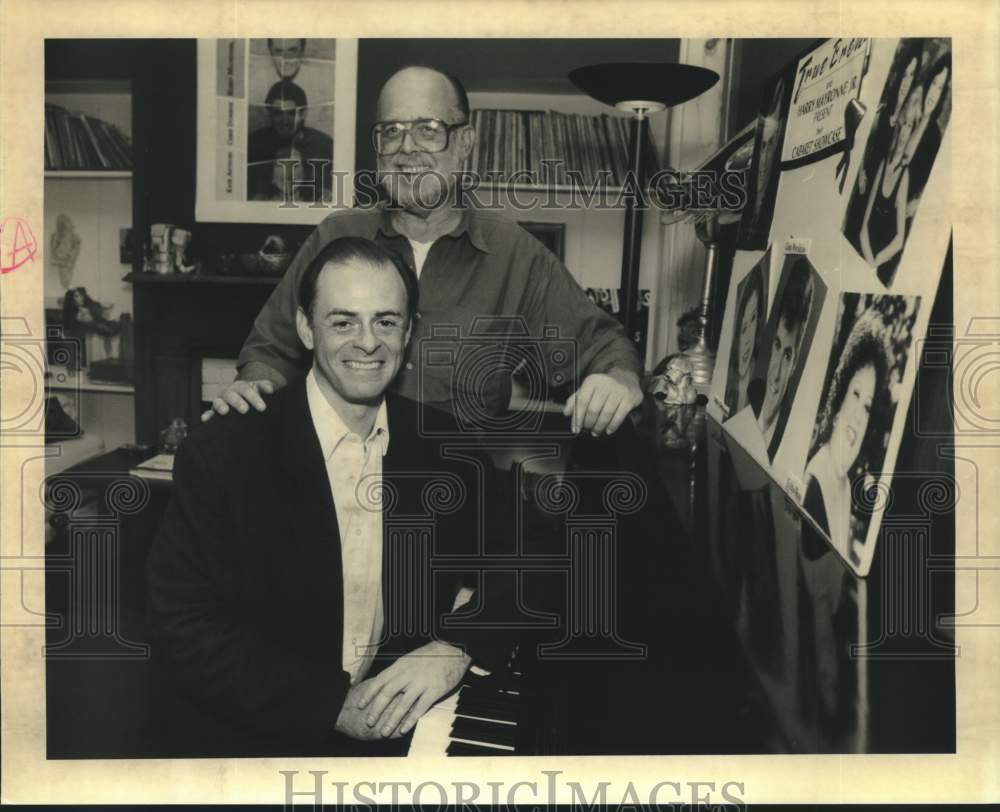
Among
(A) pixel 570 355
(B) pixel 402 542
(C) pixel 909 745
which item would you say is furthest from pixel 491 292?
(C) pixel 909 745

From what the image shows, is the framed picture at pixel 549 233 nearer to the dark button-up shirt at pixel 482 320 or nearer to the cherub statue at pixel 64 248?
the dark button-up shirt at pixel 482 320

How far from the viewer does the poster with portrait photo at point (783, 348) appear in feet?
6.54

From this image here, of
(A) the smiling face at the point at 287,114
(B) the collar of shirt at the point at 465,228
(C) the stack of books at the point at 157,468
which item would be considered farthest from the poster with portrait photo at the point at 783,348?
(C) the stack of books at the point at 157,468

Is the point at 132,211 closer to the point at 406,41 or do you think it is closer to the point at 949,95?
the point at 406,41

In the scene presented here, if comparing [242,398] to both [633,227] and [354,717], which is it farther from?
[633,227]

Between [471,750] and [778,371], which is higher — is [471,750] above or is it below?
below

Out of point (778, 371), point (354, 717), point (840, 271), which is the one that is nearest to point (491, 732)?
point (354, 717)

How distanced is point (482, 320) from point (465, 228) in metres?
0.20

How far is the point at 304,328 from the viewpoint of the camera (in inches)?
80.7

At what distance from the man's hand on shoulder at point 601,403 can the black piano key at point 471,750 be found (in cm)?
66

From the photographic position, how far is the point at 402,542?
2.11 m

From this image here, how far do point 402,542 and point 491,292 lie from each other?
1.86ft

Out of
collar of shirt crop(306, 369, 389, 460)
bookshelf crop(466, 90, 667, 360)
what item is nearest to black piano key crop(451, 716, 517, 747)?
collar of shirt crop(306, 369, 389, 460)

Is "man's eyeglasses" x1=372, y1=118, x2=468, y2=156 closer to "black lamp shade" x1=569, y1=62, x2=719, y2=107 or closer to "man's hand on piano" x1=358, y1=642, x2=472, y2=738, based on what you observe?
"black lamp shade" x1=569, y1=62, x2=719, y2=107
